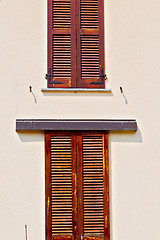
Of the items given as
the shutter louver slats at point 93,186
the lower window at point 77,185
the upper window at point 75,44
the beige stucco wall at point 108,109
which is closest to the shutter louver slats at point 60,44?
the upper window at point 75,44

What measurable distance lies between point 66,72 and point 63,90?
33 centimetres

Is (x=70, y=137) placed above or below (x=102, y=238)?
above

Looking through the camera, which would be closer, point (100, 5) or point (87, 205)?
point (87, 205)

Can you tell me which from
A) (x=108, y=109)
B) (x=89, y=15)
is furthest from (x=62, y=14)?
(x=108, y=109)

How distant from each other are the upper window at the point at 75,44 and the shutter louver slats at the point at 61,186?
98 cm

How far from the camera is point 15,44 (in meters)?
5.40

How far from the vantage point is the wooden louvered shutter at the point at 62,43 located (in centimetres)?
543

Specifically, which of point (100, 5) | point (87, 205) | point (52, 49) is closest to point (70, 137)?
point (87, 205)

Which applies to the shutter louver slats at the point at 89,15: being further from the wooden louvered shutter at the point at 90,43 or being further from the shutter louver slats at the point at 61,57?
the shutter louver slats at the point at 61,57

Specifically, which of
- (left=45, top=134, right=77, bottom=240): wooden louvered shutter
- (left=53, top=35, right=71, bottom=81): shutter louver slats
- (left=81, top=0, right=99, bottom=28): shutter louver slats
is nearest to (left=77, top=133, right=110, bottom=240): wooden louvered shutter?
(left=45, top=134, right=77, bottom=240): wooden louvered shutter

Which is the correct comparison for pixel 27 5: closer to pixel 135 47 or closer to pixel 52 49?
pixel 52 49

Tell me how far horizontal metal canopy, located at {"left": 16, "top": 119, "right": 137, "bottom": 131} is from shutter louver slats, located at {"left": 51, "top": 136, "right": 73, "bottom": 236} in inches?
8.0

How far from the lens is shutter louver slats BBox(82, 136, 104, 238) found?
5168 millimetres

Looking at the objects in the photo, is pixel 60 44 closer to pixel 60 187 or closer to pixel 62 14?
pixel 62 14
